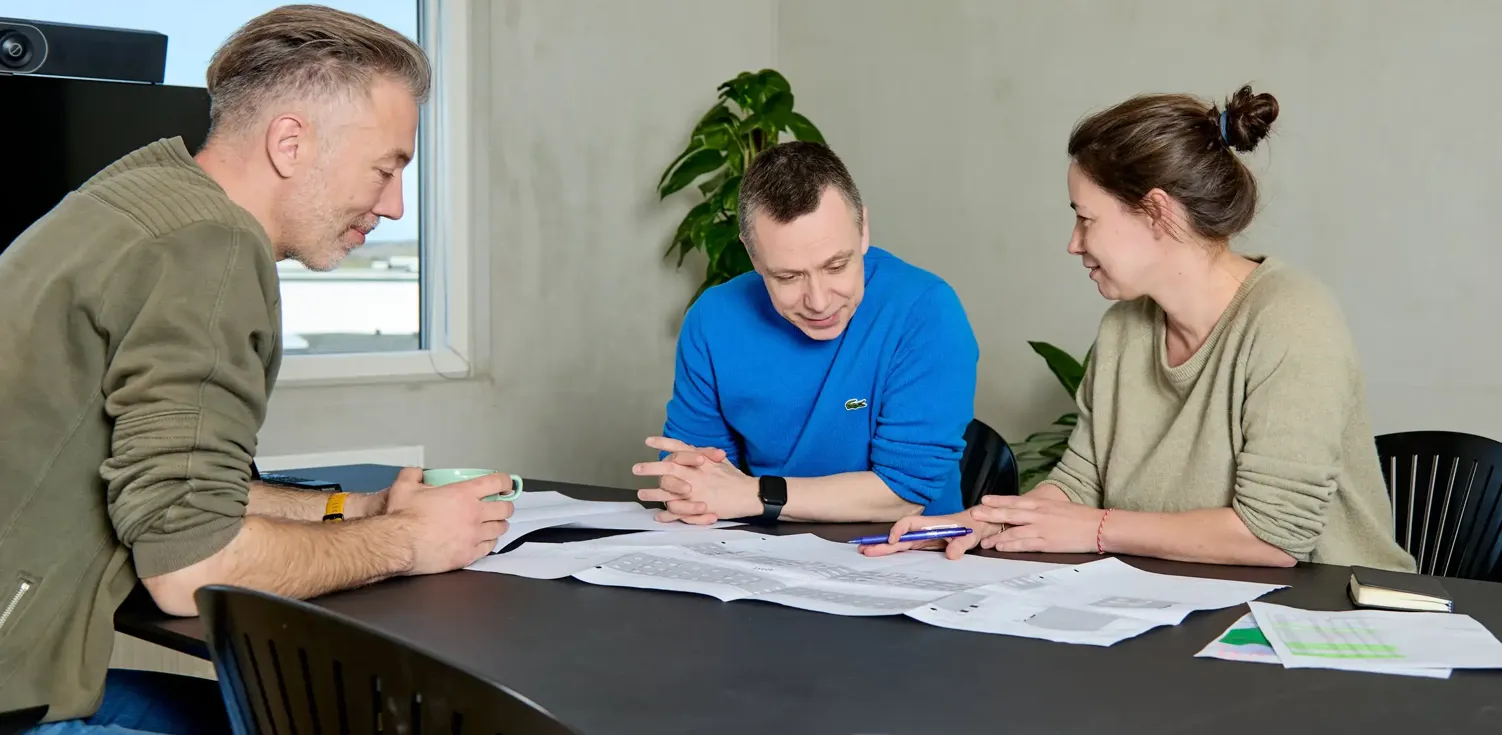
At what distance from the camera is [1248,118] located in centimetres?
179

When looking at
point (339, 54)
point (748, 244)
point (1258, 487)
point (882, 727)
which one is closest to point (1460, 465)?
point (1258, 487)

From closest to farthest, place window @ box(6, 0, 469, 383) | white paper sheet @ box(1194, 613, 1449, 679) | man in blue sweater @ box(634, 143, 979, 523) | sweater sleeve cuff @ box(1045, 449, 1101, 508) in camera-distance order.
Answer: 1. white paper sheet @ box(1194, 613, 1449, 679)
2. man in blue sweater @ box(634, 143, 979, 523)
3. sweater sleeve cuff @ box(1045, 449, 1101, 508)
4. window @ box(6, 0, 469, 383)

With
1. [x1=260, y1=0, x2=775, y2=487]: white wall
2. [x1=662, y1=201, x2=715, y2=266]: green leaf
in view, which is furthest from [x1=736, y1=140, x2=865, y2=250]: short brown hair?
[x1=260, y1=0, x2=775, y2=487]: white wall

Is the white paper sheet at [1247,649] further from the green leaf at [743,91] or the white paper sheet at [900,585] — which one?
the green leaf at [743,91]

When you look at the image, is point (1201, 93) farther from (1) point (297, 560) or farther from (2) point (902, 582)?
(1) point (297, 560)

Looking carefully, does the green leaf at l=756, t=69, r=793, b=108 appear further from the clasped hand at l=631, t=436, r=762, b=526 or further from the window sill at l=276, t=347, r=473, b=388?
the clasped hand at l=631, t=436, r=762, b=526

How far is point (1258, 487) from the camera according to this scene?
162 centimetres

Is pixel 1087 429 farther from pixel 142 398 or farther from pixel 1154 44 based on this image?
pixel 1154 44

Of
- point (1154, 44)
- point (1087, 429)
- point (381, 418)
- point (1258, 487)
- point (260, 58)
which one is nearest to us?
point (260, 58)

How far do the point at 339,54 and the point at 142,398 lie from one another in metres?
0.49

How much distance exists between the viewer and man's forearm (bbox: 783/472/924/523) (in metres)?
1.89

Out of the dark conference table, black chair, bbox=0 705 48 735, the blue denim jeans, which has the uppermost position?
the dark conference table

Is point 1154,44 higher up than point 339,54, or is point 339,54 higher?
point 1154,44

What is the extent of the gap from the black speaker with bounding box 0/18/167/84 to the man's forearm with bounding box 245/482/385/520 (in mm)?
786
